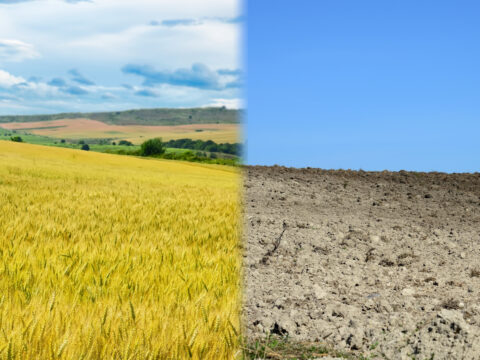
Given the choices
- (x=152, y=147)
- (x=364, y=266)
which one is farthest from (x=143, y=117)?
(x=364, y=266)

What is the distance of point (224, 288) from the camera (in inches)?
131

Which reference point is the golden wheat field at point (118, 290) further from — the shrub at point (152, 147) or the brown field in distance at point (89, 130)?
the shrub at point (152, 147)

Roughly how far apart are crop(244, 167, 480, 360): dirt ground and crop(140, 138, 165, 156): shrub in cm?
3351

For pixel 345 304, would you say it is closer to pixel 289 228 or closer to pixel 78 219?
pixel 289 228

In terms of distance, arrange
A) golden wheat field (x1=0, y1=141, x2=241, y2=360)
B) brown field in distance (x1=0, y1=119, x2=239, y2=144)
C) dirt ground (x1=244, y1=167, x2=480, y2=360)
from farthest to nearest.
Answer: brown field in distance (x1=0, y1=119, x2=239, y2=144), dirt ground (x1=244, y1=167, x2=480, y2=360), golden wheat field (x1=0, y1=141, x2=241, y2=360)

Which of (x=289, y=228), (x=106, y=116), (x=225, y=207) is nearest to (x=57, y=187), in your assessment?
(x=225, y=207)

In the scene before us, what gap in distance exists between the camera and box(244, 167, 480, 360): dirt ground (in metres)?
3.61

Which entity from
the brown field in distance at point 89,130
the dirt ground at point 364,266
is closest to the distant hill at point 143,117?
the brown field in distance at point 89,130

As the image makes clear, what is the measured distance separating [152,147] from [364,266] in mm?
40528

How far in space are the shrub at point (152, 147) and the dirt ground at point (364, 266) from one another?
33.5 meters

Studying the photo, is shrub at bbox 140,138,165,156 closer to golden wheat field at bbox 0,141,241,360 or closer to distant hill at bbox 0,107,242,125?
distant hill at bbox 0,107,242,125

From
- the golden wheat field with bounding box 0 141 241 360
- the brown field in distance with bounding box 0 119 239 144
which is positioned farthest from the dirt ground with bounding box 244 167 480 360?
the brown field in distance with bounding box 0 119 239 144

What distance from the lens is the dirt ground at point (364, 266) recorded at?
11.8ft

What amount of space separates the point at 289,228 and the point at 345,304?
9.16 ft
